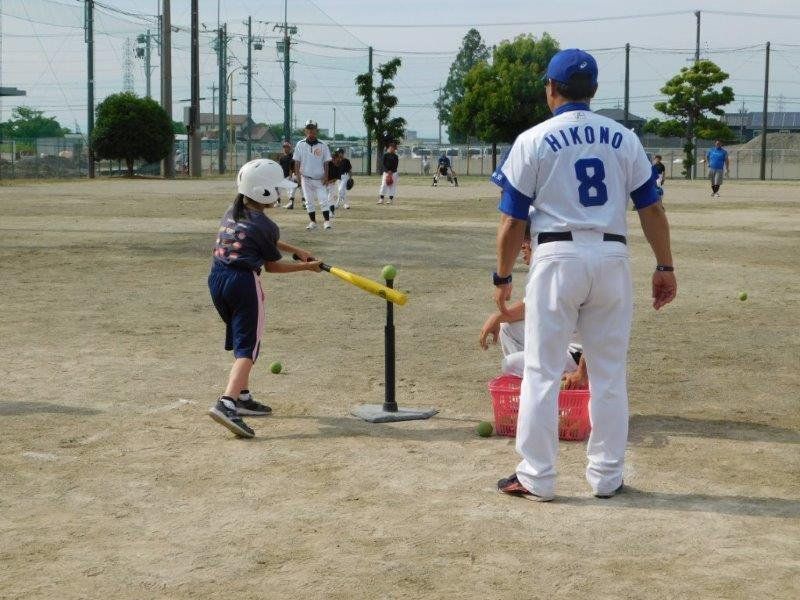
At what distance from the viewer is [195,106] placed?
54719 mm

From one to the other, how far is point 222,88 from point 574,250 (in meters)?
58.7

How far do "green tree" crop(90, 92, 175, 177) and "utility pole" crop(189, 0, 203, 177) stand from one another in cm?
360

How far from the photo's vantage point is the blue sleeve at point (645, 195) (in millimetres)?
5164

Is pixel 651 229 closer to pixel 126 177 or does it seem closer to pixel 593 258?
pixel 593 258

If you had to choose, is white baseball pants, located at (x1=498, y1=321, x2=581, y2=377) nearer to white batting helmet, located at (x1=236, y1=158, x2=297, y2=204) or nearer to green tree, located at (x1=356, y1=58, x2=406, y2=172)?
white batting helmet, located at (x1=236, y1=158, x2=297, y2=204)

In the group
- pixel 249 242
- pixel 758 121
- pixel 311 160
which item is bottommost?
pixel 249 242

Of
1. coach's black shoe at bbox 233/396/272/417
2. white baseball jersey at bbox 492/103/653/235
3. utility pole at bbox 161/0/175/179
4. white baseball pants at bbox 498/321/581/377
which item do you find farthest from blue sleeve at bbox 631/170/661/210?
utility pole at bbox 161/0/175/179

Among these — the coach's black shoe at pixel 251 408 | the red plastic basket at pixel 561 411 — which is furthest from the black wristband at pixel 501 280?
the coach's black shoe at pixel 251 408

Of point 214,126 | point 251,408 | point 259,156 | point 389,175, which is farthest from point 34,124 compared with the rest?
point 251,408

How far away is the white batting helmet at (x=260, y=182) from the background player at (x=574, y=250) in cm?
179

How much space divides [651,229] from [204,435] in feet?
9.14

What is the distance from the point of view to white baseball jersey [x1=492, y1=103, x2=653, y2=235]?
4.98 meters

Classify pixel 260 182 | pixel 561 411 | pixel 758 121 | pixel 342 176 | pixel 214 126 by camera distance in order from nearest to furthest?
pixel 561 411 → pixel 260 182 → pixel 342 176 → pixel 214 126 → pixel 758 121

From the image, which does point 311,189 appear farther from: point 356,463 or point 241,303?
point 356,463
